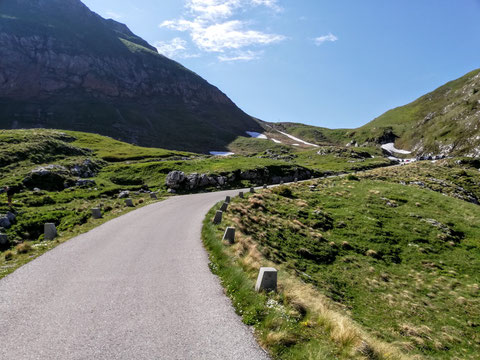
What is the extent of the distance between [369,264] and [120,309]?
16467 millimetres

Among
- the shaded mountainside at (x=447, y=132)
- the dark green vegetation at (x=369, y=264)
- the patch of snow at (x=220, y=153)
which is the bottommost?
the dark green vegetation at (x=369, y=264)

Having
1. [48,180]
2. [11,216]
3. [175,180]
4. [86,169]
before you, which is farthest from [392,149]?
[11,216]

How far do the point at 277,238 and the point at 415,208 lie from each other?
2012 centimetres

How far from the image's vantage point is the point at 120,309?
315 inches

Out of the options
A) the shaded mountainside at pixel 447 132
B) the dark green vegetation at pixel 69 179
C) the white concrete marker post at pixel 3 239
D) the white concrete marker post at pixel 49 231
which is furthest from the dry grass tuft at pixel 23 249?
the shaded mountainside at pixel 447 132

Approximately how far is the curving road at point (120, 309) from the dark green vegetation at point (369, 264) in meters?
0.97

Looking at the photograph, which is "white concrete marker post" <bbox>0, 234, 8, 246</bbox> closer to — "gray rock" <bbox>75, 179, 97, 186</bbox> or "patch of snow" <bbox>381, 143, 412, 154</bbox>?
"gray rock" <bbox>75, 179, 97, 186</bbox>

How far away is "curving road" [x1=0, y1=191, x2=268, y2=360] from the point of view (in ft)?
20.4

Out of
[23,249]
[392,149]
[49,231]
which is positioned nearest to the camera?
[23,249]

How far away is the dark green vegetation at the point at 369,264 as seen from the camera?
847 cm

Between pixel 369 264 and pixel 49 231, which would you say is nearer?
pixel 49 231

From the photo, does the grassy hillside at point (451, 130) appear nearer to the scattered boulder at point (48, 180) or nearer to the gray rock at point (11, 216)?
the scattered boulder at point (48, 180)

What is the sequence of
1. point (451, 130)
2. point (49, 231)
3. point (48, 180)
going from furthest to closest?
point (451, 130)
point (48, 180)
point (49, 231)

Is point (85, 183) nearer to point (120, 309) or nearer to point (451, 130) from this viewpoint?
point (120, 309)
